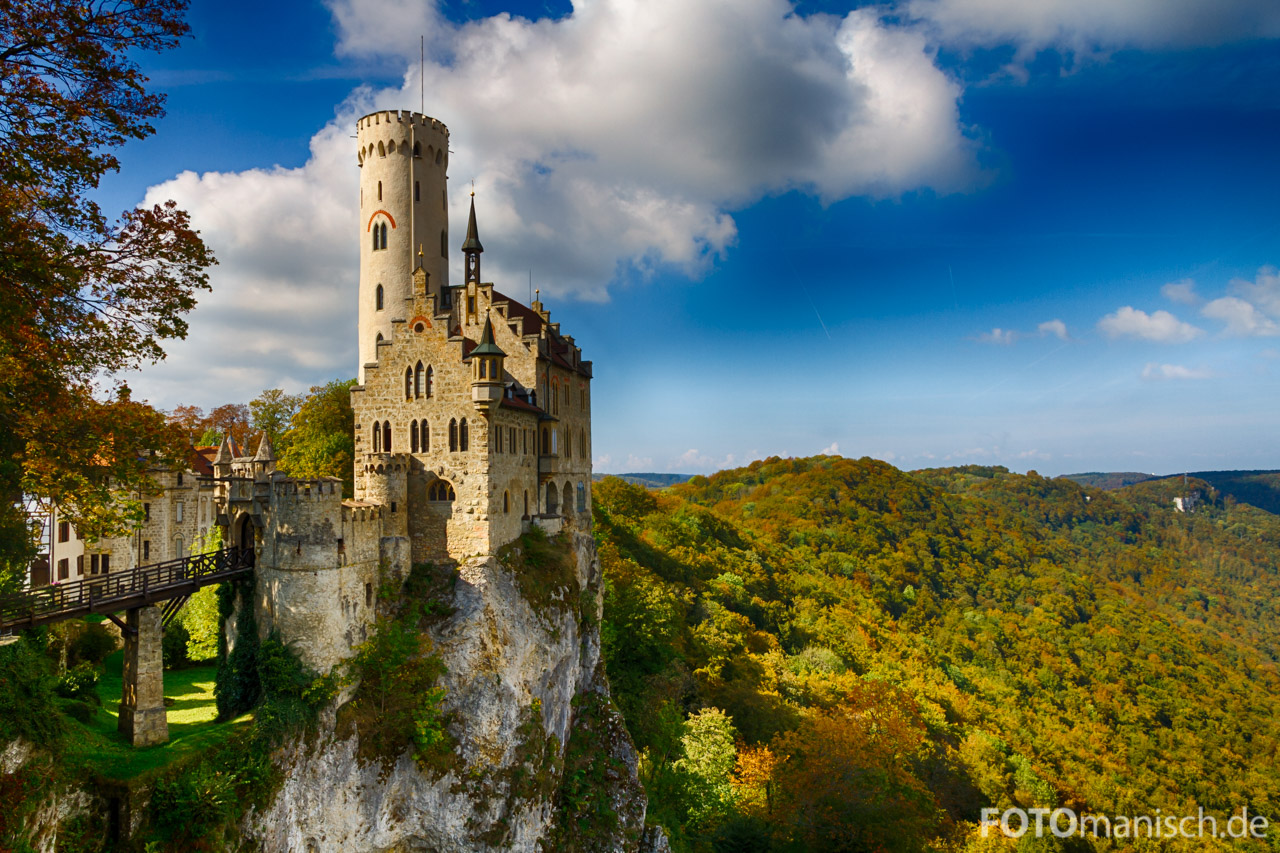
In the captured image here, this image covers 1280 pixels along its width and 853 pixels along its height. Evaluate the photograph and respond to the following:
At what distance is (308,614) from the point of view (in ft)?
82.8

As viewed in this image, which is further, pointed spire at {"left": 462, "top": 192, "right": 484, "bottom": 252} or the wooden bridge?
pointed spire at {"left": 462, "top": 192, "right": 484, "bottom": 252}

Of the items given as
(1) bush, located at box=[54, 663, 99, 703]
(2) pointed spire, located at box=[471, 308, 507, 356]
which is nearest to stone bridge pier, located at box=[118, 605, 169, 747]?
(1) bush, located at box=[54, 663, 99, 703]

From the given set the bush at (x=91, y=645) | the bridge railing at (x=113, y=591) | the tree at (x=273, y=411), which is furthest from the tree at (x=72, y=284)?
the tree at (x=273, y=411)

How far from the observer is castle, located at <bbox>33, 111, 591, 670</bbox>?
2581cm

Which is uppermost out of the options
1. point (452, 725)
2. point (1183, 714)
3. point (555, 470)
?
point (555, 470)

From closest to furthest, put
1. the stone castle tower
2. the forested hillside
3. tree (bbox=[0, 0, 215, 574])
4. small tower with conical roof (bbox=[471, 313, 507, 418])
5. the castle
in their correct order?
1. tree (bbox=[0, 0, 215, 574])
2. the castle
3. small tower with conical roof (bbox=[471, 313, 507, 418])
4. the stone castle tower
5. the forested hillside

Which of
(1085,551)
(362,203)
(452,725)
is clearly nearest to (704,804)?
(452,725)

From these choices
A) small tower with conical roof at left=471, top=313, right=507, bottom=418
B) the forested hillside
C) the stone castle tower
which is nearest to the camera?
small tower with conical roof at left=471, top=313, right=507, bottom=418

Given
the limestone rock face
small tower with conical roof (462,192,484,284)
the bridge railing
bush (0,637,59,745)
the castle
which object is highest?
small tower with conical roof (462,192,484,284)

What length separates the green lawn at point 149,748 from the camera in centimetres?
1997

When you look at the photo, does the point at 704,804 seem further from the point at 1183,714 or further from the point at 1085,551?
the point at 1085,551

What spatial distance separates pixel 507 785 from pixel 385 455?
1454cm

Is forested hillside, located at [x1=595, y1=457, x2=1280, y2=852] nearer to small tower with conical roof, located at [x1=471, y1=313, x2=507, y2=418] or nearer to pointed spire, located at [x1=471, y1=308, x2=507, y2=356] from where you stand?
small tower with conical roof, located at [x1=471, y1=313, x2=507, y2=418]

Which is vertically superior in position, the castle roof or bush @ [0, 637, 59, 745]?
the castle roof
